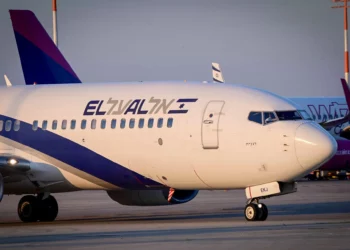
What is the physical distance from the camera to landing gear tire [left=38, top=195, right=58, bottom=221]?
35000mm

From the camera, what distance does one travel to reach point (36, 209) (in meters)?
34.9

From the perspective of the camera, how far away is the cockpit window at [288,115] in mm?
30688

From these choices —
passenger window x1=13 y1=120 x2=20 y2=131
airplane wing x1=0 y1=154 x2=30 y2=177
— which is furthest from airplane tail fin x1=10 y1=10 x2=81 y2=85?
airplane wing x1=0 y1=154 x2=30 y2=177

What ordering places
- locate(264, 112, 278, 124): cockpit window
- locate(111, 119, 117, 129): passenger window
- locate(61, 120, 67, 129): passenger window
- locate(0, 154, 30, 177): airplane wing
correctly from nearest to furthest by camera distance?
locate(264, 112, 278, 124): cockpit window
locate(111, 119, 117, 129): passenger window
locate(0, 154, 30, 177): airplane wing
locate(61, 120, 67, 129): passenger window

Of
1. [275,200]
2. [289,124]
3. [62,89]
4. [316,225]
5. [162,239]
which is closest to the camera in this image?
[162,239]

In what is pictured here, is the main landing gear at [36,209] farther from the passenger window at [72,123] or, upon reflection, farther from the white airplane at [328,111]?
the white airplane at [328,111]

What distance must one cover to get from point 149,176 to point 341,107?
4116 centimetres

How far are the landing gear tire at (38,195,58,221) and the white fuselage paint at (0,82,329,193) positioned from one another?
45.8 inches

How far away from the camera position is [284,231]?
26.3m

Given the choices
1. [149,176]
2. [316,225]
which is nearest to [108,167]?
[149,176]

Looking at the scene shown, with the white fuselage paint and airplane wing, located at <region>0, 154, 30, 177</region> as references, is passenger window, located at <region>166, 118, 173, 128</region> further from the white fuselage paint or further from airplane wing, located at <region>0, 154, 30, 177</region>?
airplane wing, located at <region>0, 154, 30, 177</region>

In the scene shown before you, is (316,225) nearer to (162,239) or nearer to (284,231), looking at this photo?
(284,231)

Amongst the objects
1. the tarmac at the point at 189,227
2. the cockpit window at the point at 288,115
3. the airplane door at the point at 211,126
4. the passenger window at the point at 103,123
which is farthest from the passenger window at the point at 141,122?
the cockpit window at the point at 288,115

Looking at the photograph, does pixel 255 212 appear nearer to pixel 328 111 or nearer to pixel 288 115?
pixel 288 115
